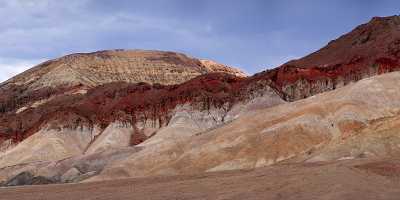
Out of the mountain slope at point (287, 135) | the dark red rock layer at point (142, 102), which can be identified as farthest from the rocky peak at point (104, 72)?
the mountain slope at point (287, 135)

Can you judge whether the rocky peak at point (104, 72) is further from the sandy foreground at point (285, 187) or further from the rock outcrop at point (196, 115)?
the sandy foreground at point (285, 187)

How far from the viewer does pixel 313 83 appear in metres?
114

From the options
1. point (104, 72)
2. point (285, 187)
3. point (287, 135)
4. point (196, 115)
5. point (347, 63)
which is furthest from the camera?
point (104, 72)

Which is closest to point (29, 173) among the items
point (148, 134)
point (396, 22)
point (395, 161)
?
point (148, 134)

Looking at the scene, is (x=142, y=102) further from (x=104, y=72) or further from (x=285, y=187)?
(x=285, y=187)

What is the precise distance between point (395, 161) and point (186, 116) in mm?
70793

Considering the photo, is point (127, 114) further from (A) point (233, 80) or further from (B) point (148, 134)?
(A) point (233, 80)

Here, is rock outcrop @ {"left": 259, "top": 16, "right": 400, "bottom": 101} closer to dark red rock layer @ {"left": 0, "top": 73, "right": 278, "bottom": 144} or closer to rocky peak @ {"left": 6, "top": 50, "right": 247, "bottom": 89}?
dark red rock layer @ {"left": 0, "top": 73, "right": 278, "bottom": 144}

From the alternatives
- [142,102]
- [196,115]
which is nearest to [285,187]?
[196,115]

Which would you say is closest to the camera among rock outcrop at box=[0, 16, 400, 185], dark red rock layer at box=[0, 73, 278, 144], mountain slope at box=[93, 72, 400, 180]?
mountain slope at box=[93, 72, 400, 180]

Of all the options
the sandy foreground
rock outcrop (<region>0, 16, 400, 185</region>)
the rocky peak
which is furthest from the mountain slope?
the rocky peak

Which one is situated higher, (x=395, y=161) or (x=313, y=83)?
(x=313, y=83)

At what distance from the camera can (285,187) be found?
1537 inches

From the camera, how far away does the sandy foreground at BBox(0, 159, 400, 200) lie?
35906 millimetres
